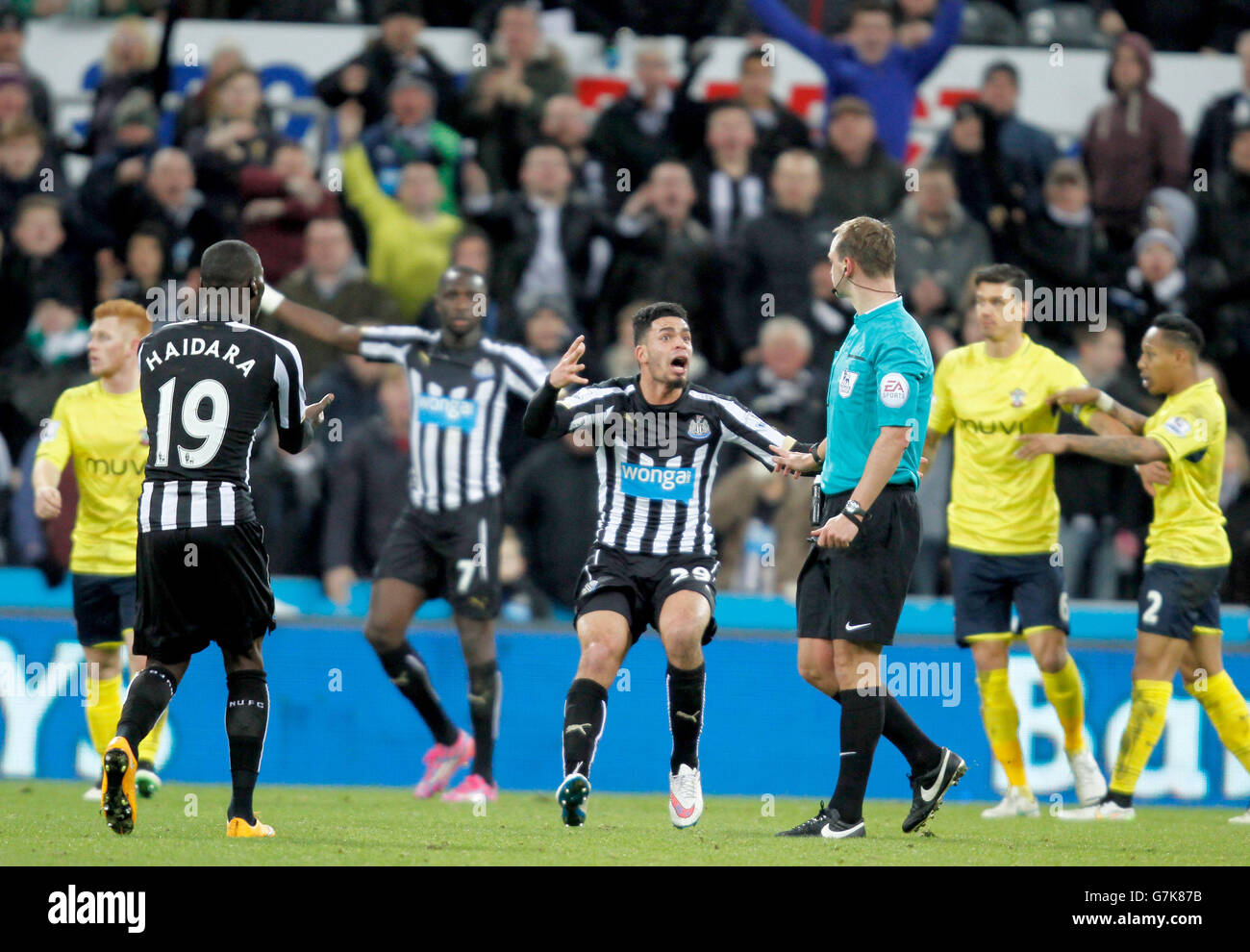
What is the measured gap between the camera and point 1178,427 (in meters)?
8.45

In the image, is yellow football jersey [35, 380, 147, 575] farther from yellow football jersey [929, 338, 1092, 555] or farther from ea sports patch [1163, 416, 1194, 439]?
ea sports patch [1163, 416, 1194, 439]

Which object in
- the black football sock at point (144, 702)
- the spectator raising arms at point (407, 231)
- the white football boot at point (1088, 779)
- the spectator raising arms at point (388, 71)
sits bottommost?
the white football boot at point (1088, 779)

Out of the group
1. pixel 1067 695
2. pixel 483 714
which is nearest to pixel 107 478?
pixel 483 714

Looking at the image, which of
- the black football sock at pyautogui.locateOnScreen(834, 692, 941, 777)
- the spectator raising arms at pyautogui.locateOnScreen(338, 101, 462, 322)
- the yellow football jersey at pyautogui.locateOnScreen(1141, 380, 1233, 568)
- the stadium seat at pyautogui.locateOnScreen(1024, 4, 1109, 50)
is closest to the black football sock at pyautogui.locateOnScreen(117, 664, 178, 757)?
the black football sock at pyautogui.locateOnScreen(834, 692, 941, 777)

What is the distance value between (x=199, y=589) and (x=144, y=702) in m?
0.45

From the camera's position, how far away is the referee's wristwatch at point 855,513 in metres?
6.39

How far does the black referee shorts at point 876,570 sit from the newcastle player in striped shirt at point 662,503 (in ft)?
2.15

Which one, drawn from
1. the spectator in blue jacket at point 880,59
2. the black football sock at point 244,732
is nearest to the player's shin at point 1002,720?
the black football sock at point 244,732

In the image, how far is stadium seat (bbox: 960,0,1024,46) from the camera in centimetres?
1405

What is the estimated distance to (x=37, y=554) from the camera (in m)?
10.3

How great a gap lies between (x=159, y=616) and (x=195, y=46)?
7948 millimetres

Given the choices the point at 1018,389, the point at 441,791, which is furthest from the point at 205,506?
the point at 1018,389

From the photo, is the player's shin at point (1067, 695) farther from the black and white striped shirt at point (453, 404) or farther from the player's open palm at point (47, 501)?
the player's open palm at point (47, 501)

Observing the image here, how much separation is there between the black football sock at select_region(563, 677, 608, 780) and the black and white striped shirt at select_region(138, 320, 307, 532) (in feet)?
4.88
